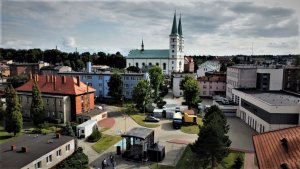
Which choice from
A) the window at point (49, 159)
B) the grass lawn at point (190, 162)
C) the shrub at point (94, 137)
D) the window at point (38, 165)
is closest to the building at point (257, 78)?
the grass lawn at point (190, 162)

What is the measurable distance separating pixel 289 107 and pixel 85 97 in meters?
30.2

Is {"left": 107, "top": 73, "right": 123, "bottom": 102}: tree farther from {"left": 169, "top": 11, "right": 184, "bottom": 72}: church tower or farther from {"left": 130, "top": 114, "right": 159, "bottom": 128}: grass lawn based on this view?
{"left": 169, "top": 11, "right": 184, "bottom": 72}: church tower

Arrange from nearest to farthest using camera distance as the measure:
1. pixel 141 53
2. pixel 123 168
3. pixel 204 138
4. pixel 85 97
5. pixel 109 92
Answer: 1. pixel 204 138
2. pixel 123 168
3. pixel 85 97
4. pixel 109 92
5. pixel 141 53

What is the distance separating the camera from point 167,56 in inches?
4136

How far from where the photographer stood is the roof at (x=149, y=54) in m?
107

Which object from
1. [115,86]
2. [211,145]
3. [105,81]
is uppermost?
[105,81]

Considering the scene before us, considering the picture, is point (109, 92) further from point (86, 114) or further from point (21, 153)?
point (21, 153)

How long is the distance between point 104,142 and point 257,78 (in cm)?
3439

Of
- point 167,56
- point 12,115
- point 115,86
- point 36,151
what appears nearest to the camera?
point 36,151

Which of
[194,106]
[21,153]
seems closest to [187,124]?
[194,106]

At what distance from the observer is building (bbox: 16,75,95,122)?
39.6 meters

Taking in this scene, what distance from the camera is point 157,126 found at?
38.9 m

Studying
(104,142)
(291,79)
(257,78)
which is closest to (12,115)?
(104,142)

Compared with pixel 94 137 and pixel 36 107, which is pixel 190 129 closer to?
pixel 94 137
